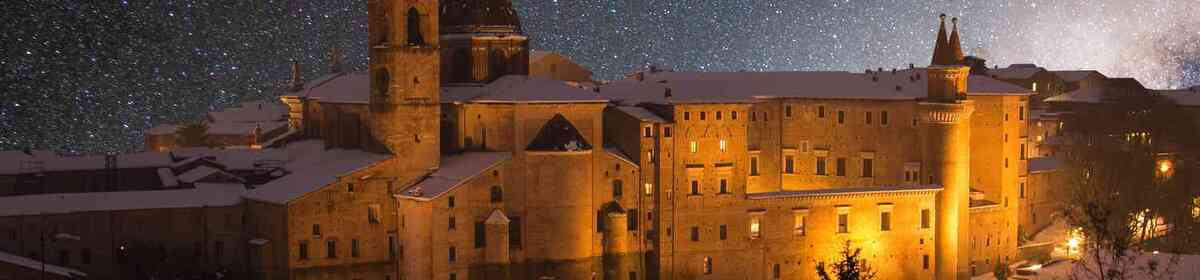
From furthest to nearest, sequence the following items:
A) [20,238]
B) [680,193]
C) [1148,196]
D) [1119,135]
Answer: [1119,135] < [1148,196] < [680,193] < [20,238]

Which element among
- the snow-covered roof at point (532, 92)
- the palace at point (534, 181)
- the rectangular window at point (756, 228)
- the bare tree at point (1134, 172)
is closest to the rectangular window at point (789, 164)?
the palace at point (534, 181)

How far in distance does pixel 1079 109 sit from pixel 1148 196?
11.8m

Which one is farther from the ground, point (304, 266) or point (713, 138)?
point (713, 138)

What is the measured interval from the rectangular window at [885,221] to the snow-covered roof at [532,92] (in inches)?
445

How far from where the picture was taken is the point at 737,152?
5634 centimetres

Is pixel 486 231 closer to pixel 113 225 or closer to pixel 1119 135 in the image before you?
pixel 113 225

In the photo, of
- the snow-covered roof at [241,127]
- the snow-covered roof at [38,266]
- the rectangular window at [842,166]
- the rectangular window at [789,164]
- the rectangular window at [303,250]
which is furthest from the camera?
the snow-covered roof at [241,127]

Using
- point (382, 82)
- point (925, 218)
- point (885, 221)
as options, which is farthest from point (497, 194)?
point (925, 218)

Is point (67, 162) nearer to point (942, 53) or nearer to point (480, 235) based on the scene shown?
point (480, 235)

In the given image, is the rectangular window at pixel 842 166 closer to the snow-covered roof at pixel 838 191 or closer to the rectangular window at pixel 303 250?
the snow-covered roof at pixel 838 191

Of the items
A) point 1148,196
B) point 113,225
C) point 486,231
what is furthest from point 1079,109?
point 113,225

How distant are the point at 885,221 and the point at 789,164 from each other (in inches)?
365

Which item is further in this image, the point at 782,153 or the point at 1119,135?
the point at 1119,135

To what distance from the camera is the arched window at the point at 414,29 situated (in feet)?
173
